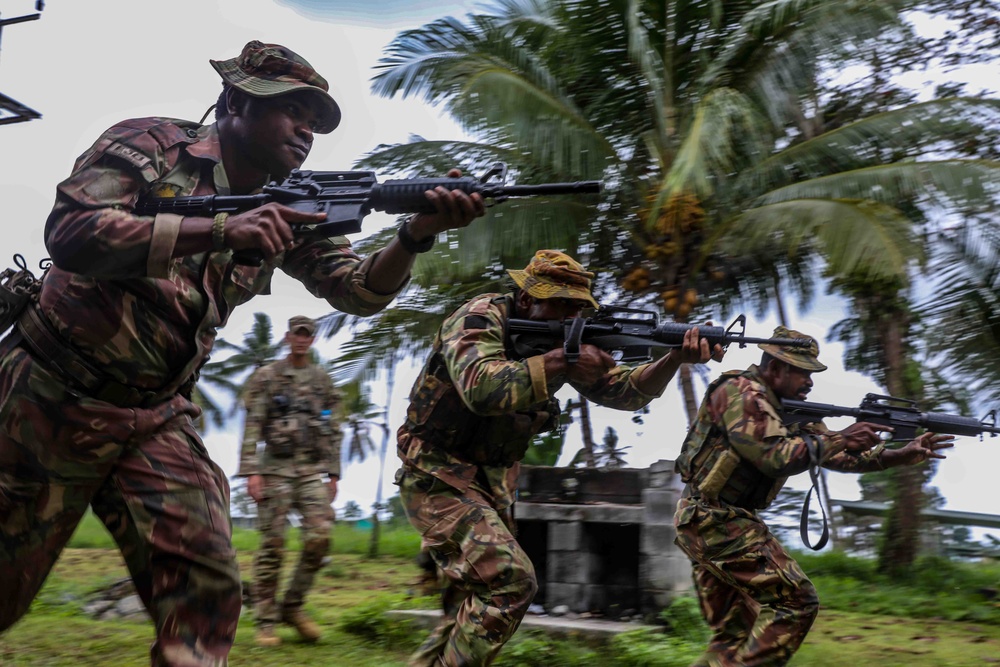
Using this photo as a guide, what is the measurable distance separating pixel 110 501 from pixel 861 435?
403 centimetres

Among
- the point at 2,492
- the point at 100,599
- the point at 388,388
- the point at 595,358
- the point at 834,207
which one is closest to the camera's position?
the point at 2,492

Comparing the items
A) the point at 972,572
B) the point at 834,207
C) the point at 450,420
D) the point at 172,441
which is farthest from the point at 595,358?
the point at 972,572

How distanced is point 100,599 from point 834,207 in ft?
20.6

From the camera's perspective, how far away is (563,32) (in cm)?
1021

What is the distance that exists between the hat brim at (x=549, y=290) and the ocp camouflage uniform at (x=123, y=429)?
1776 millimetres

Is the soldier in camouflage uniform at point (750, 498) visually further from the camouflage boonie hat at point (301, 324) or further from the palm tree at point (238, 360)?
the palm tree at point (238, 360)

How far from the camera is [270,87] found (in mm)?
3264

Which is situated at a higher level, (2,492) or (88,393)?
(88,393)

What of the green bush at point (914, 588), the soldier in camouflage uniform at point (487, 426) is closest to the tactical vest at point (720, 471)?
the soldier in camouflage uniform at point (487, 426)

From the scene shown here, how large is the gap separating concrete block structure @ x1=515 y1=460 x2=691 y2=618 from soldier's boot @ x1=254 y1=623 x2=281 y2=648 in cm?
174

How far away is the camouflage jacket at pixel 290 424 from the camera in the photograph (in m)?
7.12

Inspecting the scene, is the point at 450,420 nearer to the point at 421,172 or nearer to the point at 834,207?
the point at 834,207

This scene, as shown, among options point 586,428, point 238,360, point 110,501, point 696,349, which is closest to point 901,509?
point 586,428

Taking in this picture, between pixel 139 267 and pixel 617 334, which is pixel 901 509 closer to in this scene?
pixel 617 334
